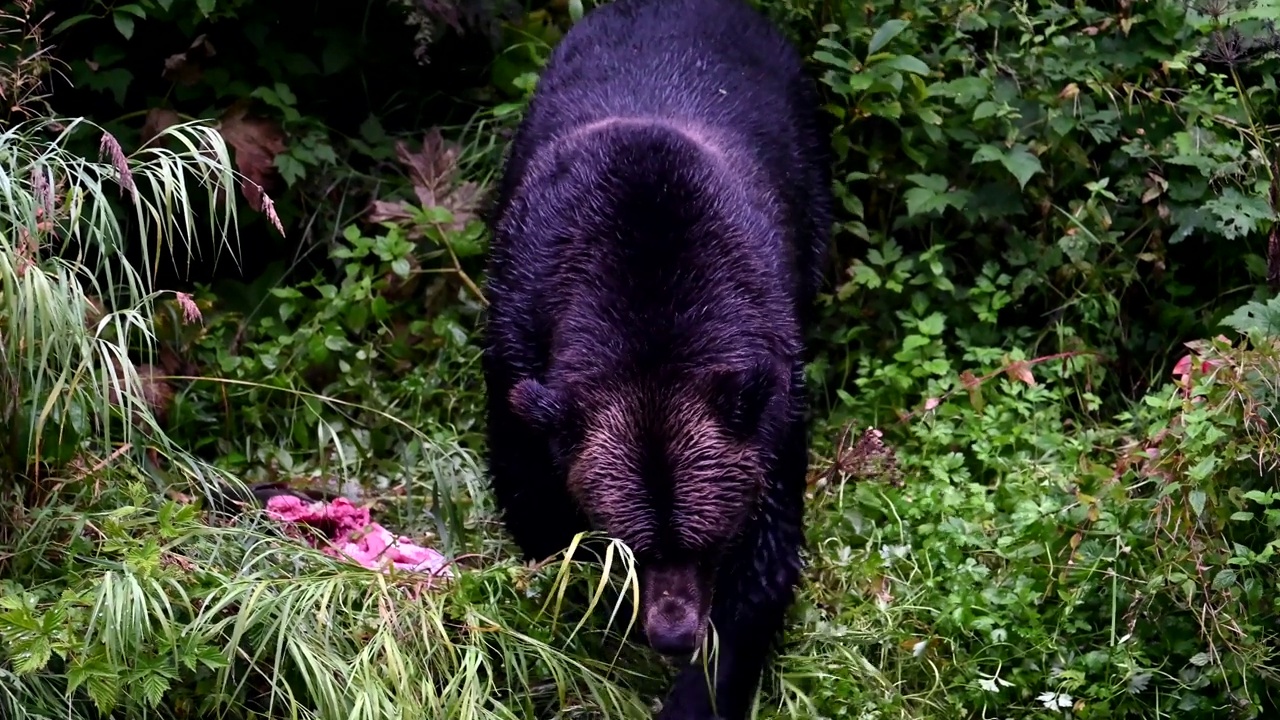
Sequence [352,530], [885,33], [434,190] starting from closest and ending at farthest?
[352,530] → [885,33] → [434,190]

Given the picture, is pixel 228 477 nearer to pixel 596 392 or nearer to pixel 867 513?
pixel 596 392

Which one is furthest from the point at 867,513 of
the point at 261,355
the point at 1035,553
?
the point at 261,355

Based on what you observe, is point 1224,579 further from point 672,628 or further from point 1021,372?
point 1021,372

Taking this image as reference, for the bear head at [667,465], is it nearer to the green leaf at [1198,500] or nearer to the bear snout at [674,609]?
the bear snout at [674,609]

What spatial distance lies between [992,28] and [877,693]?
3.25m

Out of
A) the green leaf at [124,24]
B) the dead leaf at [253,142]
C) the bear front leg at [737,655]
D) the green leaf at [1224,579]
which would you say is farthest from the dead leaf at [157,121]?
the green leaf at [1224,579]

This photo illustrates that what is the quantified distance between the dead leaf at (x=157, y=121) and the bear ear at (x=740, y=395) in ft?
9.75

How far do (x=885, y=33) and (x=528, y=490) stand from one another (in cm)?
248

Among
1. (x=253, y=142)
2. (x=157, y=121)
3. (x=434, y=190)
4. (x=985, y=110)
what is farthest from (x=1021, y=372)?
(x=157, y=121)

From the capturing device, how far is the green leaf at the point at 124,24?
228 inches

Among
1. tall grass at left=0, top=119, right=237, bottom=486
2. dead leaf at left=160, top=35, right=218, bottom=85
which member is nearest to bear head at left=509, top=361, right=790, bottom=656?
tall grass at left=0, top=119, right=237, bottom=486

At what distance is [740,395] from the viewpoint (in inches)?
164

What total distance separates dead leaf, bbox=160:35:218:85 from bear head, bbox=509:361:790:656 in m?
2.76

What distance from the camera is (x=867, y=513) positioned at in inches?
213
